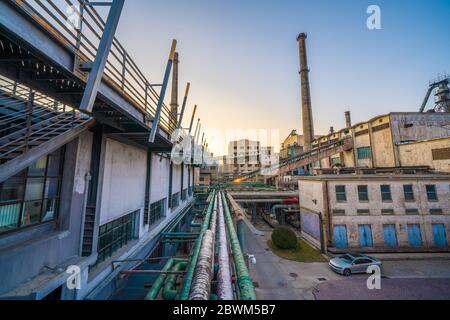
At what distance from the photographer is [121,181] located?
8.30m

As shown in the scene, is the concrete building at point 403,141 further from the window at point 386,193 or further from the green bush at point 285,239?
the green bush at point 285,239

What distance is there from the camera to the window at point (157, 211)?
39.1 feet

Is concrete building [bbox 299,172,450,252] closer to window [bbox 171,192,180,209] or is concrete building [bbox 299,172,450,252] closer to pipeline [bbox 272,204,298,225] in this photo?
pipeline [bbox 272,204,298,225]

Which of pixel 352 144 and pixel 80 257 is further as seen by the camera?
pixel 352 144

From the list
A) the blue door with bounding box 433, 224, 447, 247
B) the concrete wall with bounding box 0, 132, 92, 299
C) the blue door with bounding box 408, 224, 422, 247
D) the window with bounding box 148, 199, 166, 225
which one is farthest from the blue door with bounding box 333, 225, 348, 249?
the concrete wall with bounding box 0, 132, 92, 299

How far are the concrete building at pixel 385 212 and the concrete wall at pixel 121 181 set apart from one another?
554 inches

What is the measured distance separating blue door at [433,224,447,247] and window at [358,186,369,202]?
6034 mm

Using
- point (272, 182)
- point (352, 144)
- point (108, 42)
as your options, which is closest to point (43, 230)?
point (108, 42)

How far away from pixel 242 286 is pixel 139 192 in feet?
29.6

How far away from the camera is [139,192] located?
1016 cm

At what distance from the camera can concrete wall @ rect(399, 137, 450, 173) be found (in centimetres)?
1808
